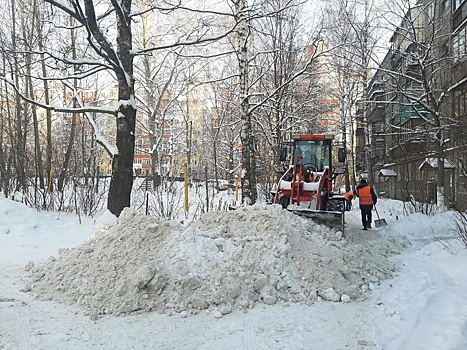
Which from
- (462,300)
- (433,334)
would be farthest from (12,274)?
(462,300)

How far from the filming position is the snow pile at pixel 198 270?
5.41 m

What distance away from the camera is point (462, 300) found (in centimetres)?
509

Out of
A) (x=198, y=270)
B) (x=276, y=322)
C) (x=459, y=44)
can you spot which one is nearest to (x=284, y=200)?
(x=198, y=270)

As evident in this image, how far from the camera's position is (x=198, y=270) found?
578 centimetres

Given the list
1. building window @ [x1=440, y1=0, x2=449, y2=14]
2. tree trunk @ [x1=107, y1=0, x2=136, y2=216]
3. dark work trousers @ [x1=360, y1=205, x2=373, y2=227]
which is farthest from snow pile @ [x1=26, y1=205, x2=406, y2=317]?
building window @ [x1=440, y1=0, x2=449, y2=14]

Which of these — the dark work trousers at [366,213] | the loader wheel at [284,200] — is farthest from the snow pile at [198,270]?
the dark work trousers at [366,213]

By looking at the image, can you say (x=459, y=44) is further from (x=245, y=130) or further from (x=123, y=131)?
(x=123, y=131)

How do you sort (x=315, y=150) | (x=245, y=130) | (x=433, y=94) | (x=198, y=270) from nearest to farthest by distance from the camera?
(x=198, y=270), (x=315, y=150), (x=245, y=130), (x=433, y=94)

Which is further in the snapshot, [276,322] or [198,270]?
[198,270]

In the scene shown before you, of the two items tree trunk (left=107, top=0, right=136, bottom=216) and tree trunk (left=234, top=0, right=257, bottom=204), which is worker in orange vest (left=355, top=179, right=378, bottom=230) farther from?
tree trunk (left=107, top=0, right=136, bottom=216)

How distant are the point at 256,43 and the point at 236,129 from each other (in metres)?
10.1

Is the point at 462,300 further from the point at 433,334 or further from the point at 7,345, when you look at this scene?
the point at 7,345

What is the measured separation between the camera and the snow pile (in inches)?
213

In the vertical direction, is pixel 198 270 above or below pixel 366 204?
below
